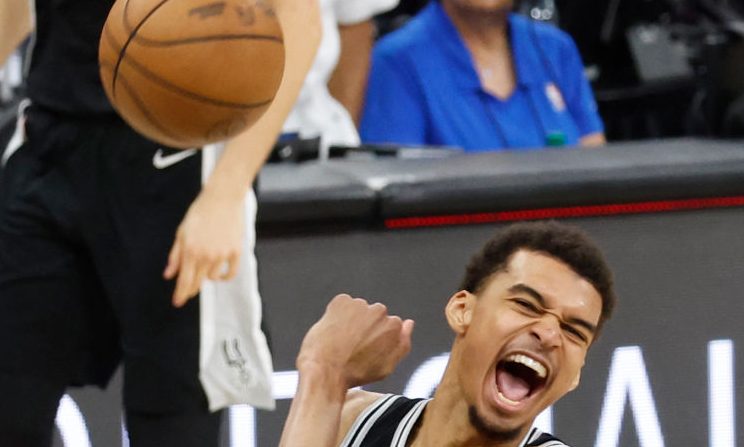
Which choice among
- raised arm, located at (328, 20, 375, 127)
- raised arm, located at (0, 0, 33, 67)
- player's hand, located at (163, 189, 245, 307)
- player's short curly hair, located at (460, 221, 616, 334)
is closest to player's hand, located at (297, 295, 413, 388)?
player's short curly hair, located at (460, 221, 616, 334)

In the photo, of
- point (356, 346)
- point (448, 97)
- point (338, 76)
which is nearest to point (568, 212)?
point (448, 97)

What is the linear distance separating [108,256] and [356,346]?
0.64 meters

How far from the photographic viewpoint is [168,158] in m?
2.80

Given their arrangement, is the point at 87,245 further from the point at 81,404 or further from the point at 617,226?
the point at 617,226

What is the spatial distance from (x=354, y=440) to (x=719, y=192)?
5.32 feet

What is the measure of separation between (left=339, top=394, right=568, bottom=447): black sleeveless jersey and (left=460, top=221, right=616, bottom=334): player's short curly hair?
20 cm

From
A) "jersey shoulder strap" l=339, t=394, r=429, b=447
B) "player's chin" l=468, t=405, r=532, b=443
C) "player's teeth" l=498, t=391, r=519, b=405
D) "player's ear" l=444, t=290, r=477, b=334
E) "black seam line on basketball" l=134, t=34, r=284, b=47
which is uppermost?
"black seam line on basketball" l=134, t=34, r=284, b=47

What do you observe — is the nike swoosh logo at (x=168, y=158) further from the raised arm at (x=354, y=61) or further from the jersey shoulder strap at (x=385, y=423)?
the raised arm at (x=354, y=61)

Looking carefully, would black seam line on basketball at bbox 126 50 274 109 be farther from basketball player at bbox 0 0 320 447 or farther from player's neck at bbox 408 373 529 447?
player's neck at bbox 408 373 529 447

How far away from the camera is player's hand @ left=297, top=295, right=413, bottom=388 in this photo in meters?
2.36

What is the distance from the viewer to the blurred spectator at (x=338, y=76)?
14.8 feet

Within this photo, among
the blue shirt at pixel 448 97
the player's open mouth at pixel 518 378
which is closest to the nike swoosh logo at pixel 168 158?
the player's open mouth at pixel 518 378

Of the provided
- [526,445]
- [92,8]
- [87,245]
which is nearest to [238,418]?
[87,245]

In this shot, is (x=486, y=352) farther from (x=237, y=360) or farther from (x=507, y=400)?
(x=237, y=360)
